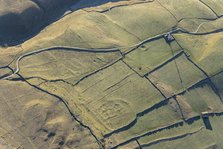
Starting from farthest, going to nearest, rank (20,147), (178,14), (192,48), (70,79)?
(178,14) < (192,48) < (70,79) < (20,147)

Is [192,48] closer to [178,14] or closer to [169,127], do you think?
[178,14]

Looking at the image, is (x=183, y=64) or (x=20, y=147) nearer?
(x=20, y=147)

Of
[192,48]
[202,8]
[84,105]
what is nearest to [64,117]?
[84,105]

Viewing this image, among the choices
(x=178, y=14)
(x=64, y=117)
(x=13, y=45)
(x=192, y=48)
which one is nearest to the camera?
(x=64, y=117)

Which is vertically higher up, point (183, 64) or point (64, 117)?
point (183, 64)

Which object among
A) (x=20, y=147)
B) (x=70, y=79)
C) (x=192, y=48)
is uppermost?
(x=192, y=48)

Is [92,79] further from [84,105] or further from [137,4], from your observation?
[137,4]

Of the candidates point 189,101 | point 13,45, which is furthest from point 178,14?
point 13,45
